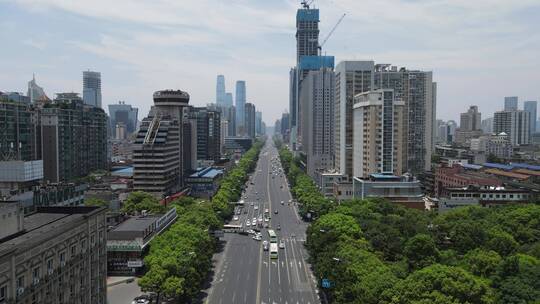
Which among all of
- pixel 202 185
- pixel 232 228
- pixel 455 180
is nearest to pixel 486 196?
pixel 455 180

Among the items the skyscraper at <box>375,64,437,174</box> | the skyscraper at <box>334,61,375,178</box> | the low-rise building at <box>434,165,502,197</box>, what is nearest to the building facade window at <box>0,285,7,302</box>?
the low-rise building at <box>434,165,502,197</box>

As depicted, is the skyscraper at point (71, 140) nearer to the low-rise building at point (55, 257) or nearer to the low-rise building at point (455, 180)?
the low-rise building at point (55, 257)

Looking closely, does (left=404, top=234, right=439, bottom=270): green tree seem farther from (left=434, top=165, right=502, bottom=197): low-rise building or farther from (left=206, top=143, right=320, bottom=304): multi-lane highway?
(left=434, top=165, right=502, bottom=197): low-rise building

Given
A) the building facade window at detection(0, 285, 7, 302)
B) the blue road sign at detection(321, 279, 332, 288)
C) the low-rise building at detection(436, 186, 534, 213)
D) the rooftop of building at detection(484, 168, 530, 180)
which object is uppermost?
the building facade window at detection(0, 285, 7, 302)

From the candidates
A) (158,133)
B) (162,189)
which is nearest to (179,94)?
(158,133)

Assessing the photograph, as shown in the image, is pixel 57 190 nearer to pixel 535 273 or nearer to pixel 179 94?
pixel 535 273

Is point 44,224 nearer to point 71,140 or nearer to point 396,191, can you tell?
point 396,191

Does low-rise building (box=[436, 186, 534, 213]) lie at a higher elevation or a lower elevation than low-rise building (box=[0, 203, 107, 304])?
lower
